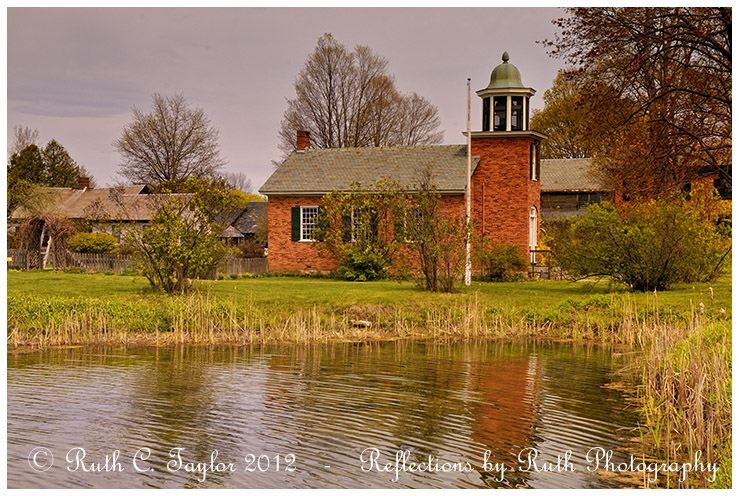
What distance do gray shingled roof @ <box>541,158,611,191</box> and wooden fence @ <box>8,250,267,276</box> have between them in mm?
19452

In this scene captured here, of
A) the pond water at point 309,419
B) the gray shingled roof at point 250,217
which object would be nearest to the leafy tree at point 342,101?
the gray shingled roof at point 250,217

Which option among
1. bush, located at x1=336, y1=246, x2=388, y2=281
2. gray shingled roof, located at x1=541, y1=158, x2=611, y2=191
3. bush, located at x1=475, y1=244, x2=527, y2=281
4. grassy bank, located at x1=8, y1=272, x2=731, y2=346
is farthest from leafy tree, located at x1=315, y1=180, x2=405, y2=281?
gray shingled roof, located at x1=541, y1=158, x2=611, y2=191

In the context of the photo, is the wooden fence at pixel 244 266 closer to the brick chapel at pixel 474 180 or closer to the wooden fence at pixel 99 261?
the brick chapel at pixel 474 180

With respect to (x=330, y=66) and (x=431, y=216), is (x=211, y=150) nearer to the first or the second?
(x=330, y=66)

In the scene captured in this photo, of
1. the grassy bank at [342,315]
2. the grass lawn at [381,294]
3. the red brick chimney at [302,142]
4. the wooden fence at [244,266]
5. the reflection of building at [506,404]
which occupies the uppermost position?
the red brick chimney at [302,142]

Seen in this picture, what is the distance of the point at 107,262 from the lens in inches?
1308

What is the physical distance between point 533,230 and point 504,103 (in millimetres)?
4634

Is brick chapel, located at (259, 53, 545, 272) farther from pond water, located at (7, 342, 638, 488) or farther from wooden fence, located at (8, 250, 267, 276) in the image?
pond water, located at (7, 342, 638, 488)

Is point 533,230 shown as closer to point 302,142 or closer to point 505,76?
point 505,76

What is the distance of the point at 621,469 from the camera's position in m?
7.86

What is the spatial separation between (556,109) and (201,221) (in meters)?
35.1

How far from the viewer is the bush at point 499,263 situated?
28.2m

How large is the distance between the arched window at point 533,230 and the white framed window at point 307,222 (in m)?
7.65

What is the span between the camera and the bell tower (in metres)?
30.0
